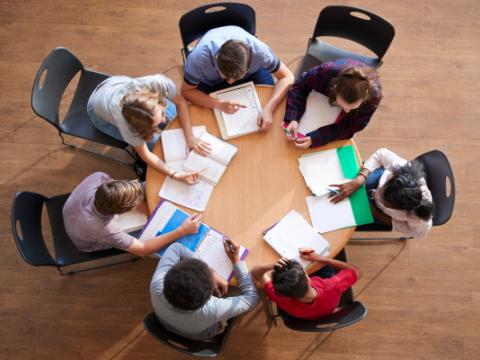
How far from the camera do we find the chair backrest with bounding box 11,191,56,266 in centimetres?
226

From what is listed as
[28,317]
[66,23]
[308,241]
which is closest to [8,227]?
[28,317]

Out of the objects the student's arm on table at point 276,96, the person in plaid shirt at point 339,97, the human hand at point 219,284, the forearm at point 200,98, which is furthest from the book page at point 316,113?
the human hand at point 219,284

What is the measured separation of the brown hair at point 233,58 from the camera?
7.11 ft

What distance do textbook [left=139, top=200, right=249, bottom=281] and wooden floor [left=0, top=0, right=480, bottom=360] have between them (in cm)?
85

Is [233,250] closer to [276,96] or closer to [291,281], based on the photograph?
[291,281]

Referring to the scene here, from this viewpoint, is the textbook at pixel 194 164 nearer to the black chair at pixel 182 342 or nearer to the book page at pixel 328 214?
the book page at pixel 328 214

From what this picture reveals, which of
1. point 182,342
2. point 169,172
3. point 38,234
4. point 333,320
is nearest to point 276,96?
point 169,172

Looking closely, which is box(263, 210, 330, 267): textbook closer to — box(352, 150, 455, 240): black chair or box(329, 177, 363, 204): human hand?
box(329, 177, 363, 204): human hand

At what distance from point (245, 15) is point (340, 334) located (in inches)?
85.4

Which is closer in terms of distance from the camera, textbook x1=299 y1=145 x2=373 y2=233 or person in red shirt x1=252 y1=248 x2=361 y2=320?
person in red shirt x1=252 y1=248 x2=361 y2=320

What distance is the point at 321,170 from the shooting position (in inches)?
91.0

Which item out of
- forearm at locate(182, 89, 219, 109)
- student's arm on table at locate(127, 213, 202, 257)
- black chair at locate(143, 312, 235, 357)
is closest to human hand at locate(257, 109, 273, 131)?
forearm at locate(182, 89, 219, 109)

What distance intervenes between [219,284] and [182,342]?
34 cm

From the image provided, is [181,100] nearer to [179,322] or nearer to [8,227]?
[179,322]
